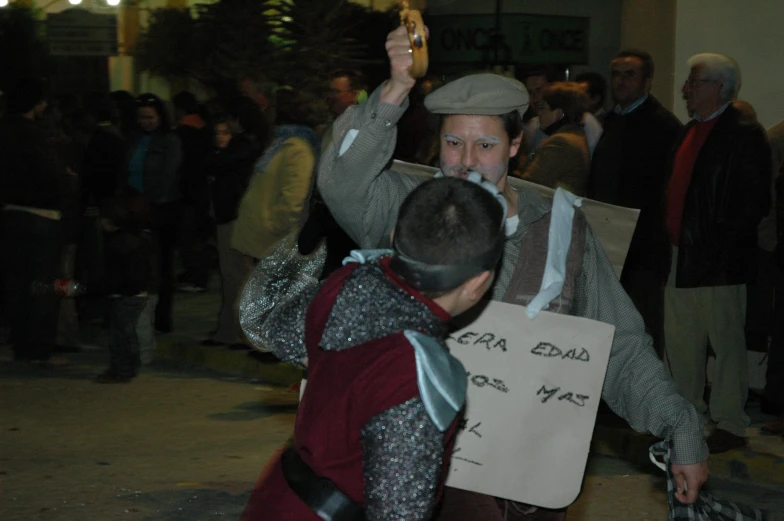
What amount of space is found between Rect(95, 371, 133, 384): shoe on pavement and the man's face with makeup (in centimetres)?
649

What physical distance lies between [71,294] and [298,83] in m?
6.58

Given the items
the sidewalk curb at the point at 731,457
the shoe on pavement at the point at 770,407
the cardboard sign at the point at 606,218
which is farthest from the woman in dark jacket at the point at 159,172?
the cardboard sign at the point at 606,218

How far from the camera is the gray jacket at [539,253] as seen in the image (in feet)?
9.44

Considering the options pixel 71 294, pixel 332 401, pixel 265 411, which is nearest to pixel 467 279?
pixel 332 401

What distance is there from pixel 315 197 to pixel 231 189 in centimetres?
223

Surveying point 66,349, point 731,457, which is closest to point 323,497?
point 731,457

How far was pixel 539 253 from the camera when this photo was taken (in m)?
3.13

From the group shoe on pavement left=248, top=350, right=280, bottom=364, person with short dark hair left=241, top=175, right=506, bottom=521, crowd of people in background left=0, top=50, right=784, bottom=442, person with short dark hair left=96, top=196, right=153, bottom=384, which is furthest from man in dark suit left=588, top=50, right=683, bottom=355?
person with short dark hair left=241, top=175, right=506, bottom=521

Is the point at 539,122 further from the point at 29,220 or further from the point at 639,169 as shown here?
the point at 29,220

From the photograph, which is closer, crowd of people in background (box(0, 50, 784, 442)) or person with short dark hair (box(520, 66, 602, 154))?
crowd of people in background (box(0, 50, 784, 442))

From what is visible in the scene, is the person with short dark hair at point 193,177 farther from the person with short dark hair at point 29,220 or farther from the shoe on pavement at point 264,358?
the shoe on pavement at point 264,358

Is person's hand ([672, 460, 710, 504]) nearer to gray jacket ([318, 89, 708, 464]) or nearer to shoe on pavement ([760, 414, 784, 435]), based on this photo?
gray jacket ([318, 89, 708, 464])

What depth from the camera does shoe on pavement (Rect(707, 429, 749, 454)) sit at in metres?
6.83

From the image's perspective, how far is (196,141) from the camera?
37.6 ft
